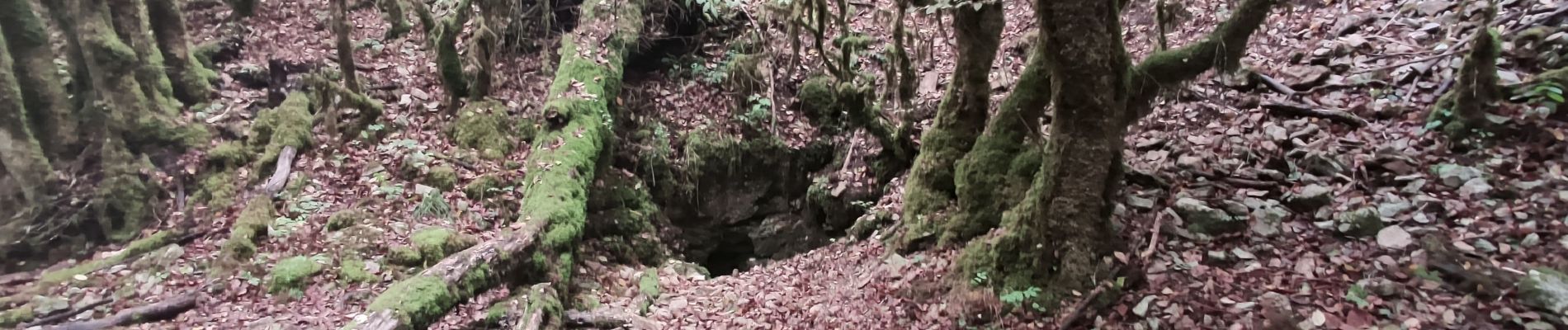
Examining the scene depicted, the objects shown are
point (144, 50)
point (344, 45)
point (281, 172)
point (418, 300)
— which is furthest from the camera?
point (344, 45)

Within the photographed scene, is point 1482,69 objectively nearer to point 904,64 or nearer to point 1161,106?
point 1161,106

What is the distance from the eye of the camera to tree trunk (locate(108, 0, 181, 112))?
7125mm

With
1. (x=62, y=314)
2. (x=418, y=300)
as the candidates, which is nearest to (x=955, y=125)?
(x=418, y=300)

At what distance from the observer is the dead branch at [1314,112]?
575 cm

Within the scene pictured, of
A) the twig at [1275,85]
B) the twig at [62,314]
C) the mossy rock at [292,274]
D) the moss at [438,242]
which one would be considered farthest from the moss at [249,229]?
the twig at [1275,85]

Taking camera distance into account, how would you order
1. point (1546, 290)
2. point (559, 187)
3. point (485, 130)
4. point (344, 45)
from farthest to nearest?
point (485, 130) < point (344, 45) < point (559, 187) < point (1546, 290)

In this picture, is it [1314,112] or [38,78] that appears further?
[38,78]

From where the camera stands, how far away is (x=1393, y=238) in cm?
448

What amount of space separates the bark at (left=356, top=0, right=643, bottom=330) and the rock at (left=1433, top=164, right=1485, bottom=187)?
21.2 ft

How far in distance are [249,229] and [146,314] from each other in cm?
104

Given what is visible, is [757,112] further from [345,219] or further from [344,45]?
[344,45]

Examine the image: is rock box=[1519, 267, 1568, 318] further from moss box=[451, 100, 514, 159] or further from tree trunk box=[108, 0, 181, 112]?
tree trunk box=[108, 0, 181, 112]

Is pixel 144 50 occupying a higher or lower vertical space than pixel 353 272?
higher

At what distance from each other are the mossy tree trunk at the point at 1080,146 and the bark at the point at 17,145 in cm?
769
